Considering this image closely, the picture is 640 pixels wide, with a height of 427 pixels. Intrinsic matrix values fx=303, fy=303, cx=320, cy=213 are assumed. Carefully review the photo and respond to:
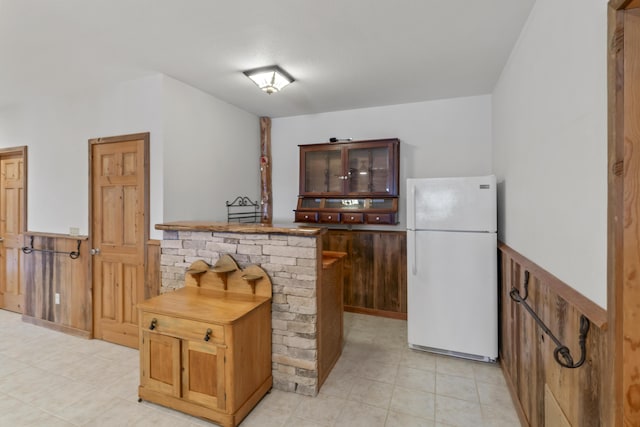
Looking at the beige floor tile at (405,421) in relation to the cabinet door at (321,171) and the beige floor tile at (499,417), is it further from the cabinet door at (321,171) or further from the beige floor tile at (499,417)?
the cabinet door at (321,171)

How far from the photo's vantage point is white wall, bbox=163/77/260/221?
2.92 metres

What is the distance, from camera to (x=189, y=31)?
2.15m

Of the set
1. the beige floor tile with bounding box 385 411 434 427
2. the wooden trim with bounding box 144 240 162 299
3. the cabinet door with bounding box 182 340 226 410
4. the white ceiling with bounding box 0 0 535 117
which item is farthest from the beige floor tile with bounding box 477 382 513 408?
the wooden trim with bounding box 144 240 162 299

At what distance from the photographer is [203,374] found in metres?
1.98

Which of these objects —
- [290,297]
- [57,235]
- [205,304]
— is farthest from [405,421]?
[57,235]

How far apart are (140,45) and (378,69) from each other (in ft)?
6.47

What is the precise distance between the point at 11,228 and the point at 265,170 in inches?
132

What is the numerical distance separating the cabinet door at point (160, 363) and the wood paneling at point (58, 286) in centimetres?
159

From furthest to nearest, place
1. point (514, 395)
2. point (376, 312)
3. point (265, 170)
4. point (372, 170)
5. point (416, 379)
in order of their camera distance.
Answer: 1. point (265, 170)
2. point (376, 312)
3. point (372, 170)
4. point (416, 379)
5. point (514, 395)

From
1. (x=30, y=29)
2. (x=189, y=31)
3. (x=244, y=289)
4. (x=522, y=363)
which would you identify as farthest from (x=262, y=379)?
(x=30, y=29)

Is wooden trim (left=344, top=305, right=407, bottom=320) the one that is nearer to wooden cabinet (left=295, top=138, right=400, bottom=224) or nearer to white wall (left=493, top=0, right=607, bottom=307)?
wooden cabinet (left=295, top=138, right=400, bottom=224)

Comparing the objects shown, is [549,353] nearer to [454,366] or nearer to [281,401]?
[454,366]

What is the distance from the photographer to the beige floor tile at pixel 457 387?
2.27 meters

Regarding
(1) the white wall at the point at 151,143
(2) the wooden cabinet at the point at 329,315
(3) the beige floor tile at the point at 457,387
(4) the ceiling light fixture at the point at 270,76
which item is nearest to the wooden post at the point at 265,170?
(1) the white wall at the point at 151,143
